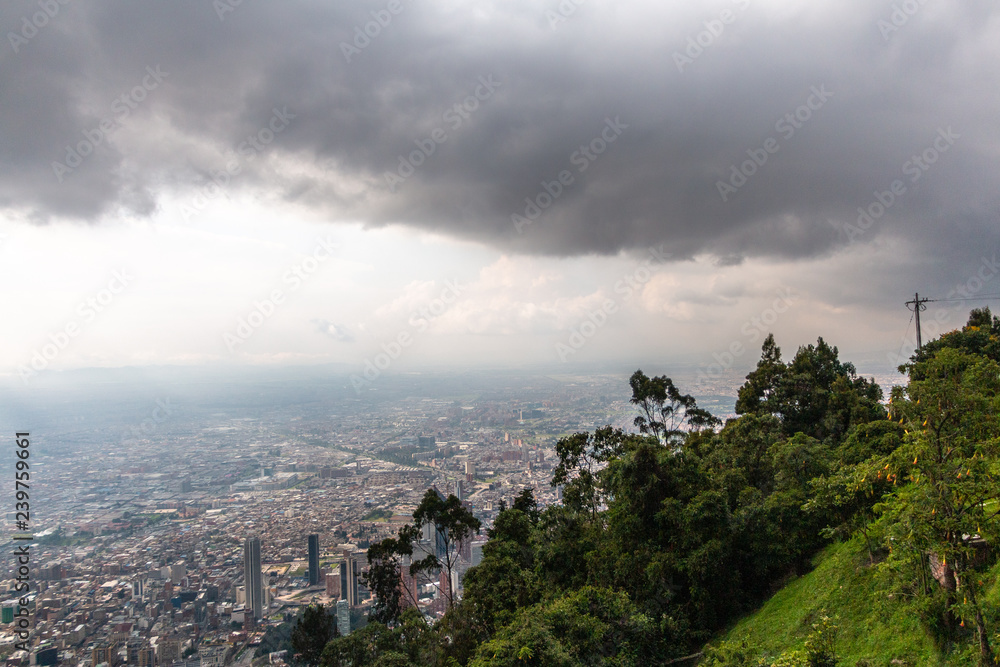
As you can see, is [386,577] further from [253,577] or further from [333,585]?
[253,577]

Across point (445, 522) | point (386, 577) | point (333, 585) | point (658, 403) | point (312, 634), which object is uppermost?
point (658, 403)

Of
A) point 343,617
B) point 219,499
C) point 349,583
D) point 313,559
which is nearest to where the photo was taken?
point 343,617

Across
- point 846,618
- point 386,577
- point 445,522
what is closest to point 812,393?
point 846,618

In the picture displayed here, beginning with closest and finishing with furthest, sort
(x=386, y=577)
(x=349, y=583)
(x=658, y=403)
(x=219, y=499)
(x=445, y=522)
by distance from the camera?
(x=445, y=522) < (x=386, y=577) < (x=349, y=583) < (x=658, y=403) < (x=219, y=499)

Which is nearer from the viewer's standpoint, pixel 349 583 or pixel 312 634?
pixel 312 634

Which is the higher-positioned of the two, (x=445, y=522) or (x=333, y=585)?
(x=445, y=522)

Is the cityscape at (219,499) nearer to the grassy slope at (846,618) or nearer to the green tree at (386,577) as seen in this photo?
the green tree at (386,577)

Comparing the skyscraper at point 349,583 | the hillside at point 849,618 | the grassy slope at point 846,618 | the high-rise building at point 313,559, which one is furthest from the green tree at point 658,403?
the high-rise building at point 313,559
